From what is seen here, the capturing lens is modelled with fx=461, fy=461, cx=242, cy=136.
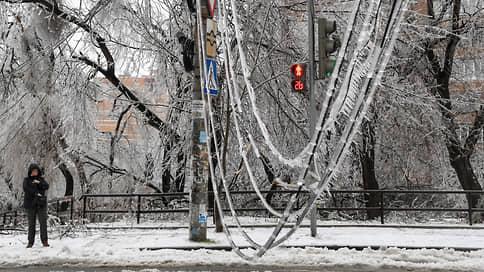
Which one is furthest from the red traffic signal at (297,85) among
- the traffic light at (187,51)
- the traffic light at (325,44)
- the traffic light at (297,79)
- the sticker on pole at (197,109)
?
the traffic light at (187,51)

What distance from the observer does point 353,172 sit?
57.9 feet

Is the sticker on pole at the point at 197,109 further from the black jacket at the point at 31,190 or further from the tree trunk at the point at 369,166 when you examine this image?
the tree trunk at the point at 369,166

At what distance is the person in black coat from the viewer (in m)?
9.56

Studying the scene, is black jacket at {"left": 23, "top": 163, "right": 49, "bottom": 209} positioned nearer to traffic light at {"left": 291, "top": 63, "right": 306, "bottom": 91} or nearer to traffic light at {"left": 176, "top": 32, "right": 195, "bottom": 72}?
traffic light at {"left": 176, "top": 32, "right": 195, "bottom": 72}

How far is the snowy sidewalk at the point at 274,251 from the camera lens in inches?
313

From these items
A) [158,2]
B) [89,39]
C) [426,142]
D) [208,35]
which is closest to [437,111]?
[426,142]

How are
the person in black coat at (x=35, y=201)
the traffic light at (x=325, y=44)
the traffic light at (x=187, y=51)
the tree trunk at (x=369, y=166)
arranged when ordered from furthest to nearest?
1. the tree trunk at (x=369, y=166)
2. the traffic light at (x=187, y=51)
3. the person in black coat at (x=35, y=201)
4. the traffic light at (x=325, y=44)

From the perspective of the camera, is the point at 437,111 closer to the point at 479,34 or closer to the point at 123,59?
the point at 479,34

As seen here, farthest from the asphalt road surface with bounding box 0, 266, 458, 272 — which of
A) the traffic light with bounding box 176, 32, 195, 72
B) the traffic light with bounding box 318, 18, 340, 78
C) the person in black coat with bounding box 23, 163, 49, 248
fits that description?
the traffic light with bounding box 176, 32, 195, 72

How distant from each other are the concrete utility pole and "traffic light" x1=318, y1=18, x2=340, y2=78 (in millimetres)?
2613

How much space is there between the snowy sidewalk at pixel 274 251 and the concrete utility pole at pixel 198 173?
1.18 ft

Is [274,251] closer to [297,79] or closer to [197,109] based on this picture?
[197,109]

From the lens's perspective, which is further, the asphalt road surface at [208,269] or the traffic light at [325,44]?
the traffic light at [325,44]

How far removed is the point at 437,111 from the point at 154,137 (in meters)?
10.5
